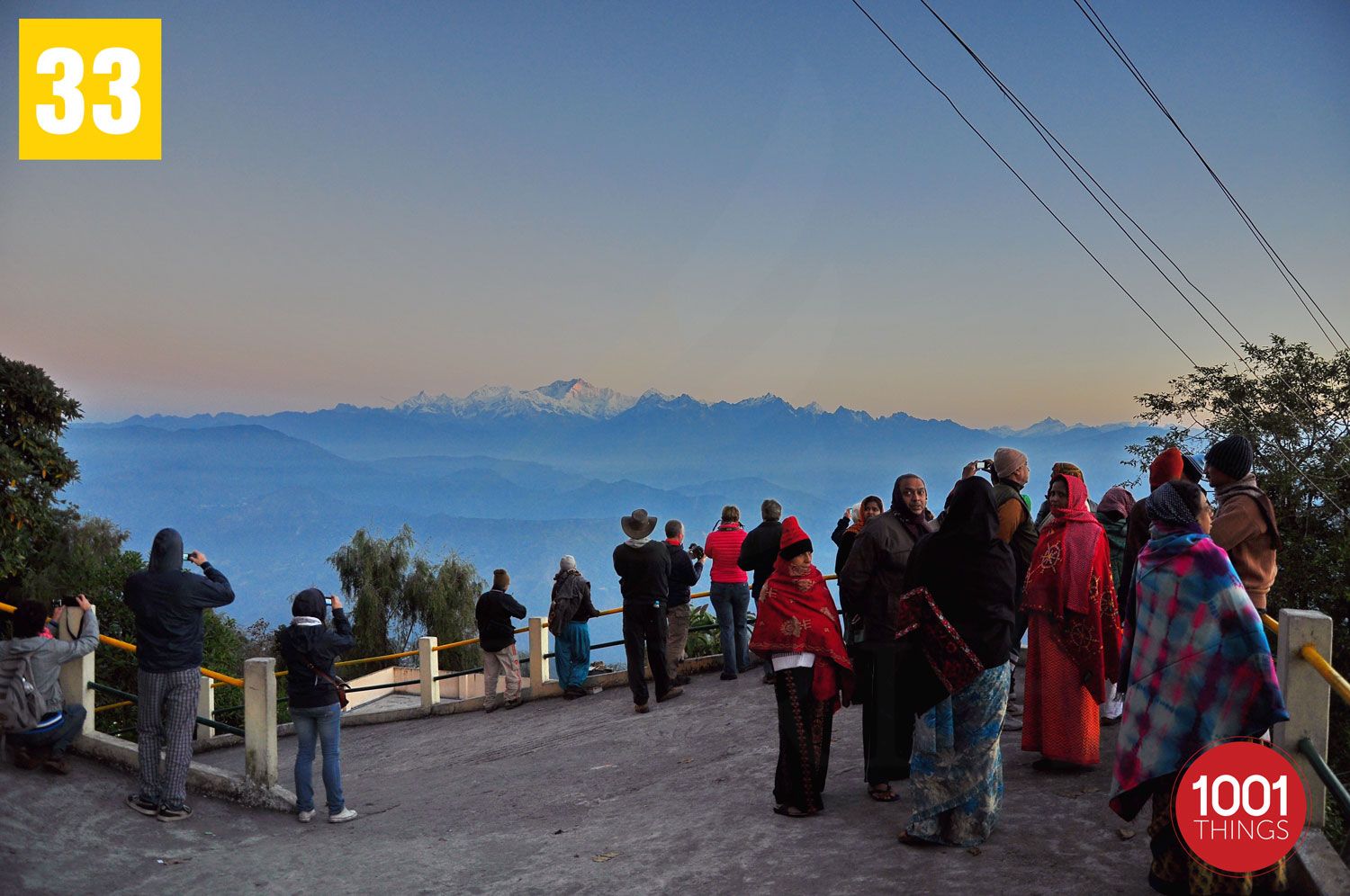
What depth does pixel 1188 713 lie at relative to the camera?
4.73m

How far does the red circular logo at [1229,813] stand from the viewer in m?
4.66

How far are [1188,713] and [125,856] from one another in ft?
22.3

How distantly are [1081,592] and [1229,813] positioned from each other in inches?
82.1

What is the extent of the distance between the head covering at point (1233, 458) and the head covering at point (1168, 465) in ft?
2.44

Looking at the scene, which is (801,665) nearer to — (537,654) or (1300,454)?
(537,654)

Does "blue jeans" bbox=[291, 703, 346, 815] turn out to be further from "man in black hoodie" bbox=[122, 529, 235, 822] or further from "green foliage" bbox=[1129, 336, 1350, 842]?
"green foliage" bbox=[1129, 336, 1350, 842]

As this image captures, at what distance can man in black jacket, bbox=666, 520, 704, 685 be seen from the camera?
40.4 feet

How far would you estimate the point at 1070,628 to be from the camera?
673 cm

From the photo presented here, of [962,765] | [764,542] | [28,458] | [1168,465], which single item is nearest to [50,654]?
[764,542]

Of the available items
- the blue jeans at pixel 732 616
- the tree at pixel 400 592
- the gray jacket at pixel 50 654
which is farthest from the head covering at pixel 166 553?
the tree at pixel 400 592

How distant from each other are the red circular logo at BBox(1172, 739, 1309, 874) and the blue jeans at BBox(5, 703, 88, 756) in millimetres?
7821

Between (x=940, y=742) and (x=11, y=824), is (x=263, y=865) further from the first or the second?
(x=940, y=742)

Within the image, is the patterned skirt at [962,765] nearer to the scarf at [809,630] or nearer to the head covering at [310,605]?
the scarf at [809,630]

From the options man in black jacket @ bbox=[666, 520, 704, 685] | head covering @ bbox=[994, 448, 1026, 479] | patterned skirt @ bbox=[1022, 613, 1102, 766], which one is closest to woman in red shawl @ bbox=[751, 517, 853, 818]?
patterned skirt @ bbox=[1022, 613, 1102, 766]
